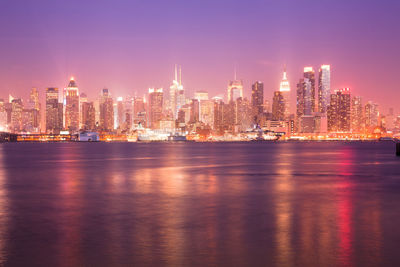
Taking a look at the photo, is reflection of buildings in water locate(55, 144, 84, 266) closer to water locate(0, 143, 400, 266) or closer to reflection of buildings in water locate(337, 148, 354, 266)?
water locate(0, 143, 400, 266)

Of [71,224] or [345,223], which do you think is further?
[345,223]

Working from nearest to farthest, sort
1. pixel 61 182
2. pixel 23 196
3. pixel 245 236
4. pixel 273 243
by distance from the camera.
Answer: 1. pixel 273 243
2. pixel 245 236
3. pixel 23 196
4. pixel 61 182

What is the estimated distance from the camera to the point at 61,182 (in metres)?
36.3

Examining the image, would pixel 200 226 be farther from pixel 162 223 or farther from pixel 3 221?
pixel 3 221

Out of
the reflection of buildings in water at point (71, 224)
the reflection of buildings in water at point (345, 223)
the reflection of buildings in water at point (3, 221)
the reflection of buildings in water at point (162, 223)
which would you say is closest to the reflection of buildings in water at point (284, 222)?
the reflection of buildings in water at point (345, 223)

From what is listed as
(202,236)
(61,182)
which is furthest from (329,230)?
(61,182)

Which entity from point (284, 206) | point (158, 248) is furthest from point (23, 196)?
point (158, 248)

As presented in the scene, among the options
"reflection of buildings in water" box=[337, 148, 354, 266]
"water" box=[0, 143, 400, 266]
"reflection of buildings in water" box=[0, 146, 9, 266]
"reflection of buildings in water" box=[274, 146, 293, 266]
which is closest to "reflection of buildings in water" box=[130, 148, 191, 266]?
"water" box=[0, 143, 400, 266]

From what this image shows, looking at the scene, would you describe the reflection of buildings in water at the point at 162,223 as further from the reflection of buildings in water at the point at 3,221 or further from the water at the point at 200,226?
the reflection of buildings in water at the point at 3,221

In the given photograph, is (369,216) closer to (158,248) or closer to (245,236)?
(245,236)

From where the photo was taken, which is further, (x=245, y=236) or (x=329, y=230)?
(x=329, y=230)

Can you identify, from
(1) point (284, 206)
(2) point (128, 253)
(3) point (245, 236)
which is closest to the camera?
(2) point (128, 253)

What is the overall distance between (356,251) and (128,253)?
6107 mm

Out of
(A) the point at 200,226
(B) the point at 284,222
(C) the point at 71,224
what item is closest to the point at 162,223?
(A) the point at 200,226
